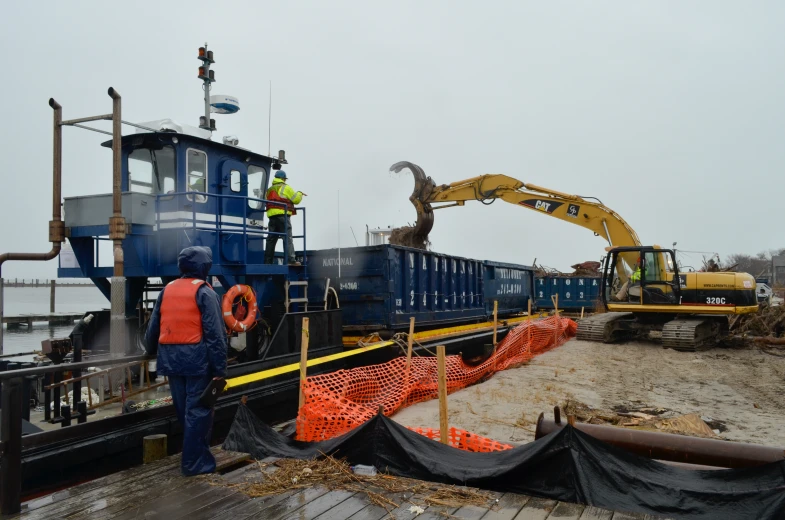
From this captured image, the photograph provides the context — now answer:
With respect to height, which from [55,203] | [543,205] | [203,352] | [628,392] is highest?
[543,205]

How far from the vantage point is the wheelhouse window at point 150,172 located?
30.9 ft

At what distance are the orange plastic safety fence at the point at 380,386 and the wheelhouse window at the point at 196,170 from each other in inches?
154

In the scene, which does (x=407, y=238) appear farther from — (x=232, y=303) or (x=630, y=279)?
(x=232, y=303)

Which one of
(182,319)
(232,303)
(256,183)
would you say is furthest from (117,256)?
(256,183)

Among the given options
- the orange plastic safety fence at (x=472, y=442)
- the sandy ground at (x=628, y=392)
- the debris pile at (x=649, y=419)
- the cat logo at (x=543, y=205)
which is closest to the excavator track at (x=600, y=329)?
the sandy ground at (x=628, y=392)

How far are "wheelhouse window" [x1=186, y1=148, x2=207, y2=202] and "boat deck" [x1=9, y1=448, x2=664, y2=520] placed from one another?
579 cm

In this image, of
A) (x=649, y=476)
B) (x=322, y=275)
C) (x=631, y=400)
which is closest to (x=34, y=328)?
(x=322, y=275)

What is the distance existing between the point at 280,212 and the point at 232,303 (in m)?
2.24

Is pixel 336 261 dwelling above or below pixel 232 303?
above

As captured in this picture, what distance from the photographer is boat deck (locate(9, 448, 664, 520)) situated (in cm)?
381

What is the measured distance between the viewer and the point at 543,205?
58.7ft

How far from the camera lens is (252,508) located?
3.99 metres

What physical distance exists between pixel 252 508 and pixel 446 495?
53.2 inches

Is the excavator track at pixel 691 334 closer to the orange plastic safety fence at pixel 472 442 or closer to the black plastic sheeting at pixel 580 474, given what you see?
the orange plastic safety fence at pixel 472 442
